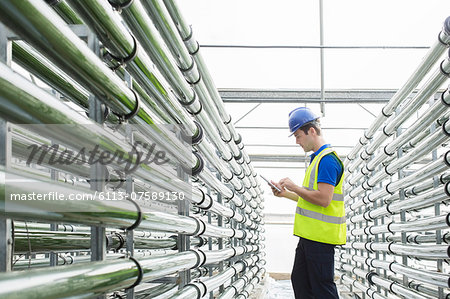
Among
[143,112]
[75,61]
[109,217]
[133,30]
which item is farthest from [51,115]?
[133,30]

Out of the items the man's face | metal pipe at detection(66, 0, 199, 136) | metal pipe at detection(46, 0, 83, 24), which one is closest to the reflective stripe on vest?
the man's face

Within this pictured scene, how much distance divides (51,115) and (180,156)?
1.12 metres

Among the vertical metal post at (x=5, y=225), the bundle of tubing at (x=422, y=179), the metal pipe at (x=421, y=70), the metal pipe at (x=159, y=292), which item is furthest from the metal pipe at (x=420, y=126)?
the vertical metal post at (x=5, y=225)

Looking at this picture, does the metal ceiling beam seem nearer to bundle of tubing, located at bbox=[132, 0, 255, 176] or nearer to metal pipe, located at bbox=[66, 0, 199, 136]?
bundle of tubing, located at bbox=[132, 0, 255, 176]

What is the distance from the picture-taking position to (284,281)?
26.5ft

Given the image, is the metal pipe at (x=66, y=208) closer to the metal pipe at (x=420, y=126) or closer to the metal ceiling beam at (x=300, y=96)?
the metal pipe at (x=420, y=126)

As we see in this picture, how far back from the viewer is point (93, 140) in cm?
121

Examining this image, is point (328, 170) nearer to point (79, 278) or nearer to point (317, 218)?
point (317, 218)

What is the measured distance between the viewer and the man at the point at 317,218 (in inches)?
111

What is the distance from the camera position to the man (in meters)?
2.82

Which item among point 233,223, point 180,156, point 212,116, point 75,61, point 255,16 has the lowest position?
point 233,223

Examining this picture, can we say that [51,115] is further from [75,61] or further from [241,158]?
[241,158]

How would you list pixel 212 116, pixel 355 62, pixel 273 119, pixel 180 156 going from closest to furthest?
pixel 180 156, pixel 212 116, pixel 355 62, pixel 273 119

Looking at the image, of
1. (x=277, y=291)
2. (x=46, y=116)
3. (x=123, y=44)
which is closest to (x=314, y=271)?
(x=123, y=44)
